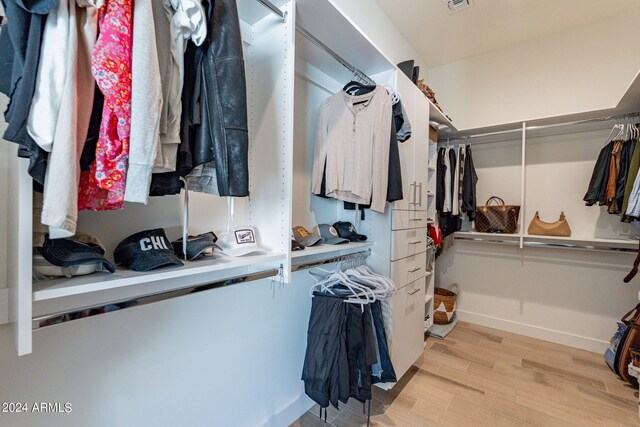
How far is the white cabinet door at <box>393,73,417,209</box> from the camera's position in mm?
1700

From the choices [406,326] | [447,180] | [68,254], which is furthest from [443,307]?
[68,254]

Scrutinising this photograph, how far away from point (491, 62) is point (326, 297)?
3.10 meters

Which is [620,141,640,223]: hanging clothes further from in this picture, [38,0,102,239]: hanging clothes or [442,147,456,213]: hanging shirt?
[38,0,102,239]: hanging clothes

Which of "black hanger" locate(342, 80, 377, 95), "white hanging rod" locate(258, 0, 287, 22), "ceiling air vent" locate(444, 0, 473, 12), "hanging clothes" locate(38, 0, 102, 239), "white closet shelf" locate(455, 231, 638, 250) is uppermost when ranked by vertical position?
"ceiling air vent" locate(444, 0, 473, 12)

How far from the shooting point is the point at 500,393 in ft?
6.01

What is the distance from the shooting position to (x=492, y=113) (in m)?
2.87

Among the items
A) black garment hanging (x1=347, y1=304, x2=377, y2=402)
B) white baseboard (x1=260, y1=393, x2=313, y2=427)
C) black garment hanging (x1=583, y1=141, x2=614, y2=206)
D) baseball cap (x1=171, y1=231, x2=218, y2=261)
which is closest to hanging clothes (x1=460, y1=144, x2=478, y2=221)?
black garment hanging (x1=583, y1=141, x2=614, y2=206)

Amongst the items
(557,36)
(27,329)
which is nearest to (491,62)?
(557,36)

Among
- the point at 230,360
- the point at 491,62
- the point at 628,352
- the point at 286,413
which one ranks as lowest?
the point at 286,413

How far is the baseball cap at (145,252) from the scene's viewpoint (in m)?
0.75

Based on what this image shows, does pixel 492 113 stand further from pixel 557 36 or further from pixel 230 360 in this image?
pixel 230 360

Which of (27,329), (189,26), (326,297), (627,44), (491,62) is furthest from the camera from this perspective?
(491,62)

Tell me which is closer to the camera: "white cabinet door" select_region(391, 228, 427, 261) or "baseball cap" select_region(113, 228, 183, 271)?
"baseball cap" select_region(113, 228, 183, 271)

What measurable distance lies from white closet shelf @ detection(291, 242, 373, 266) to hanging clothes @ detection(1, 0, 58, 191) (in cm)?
84
